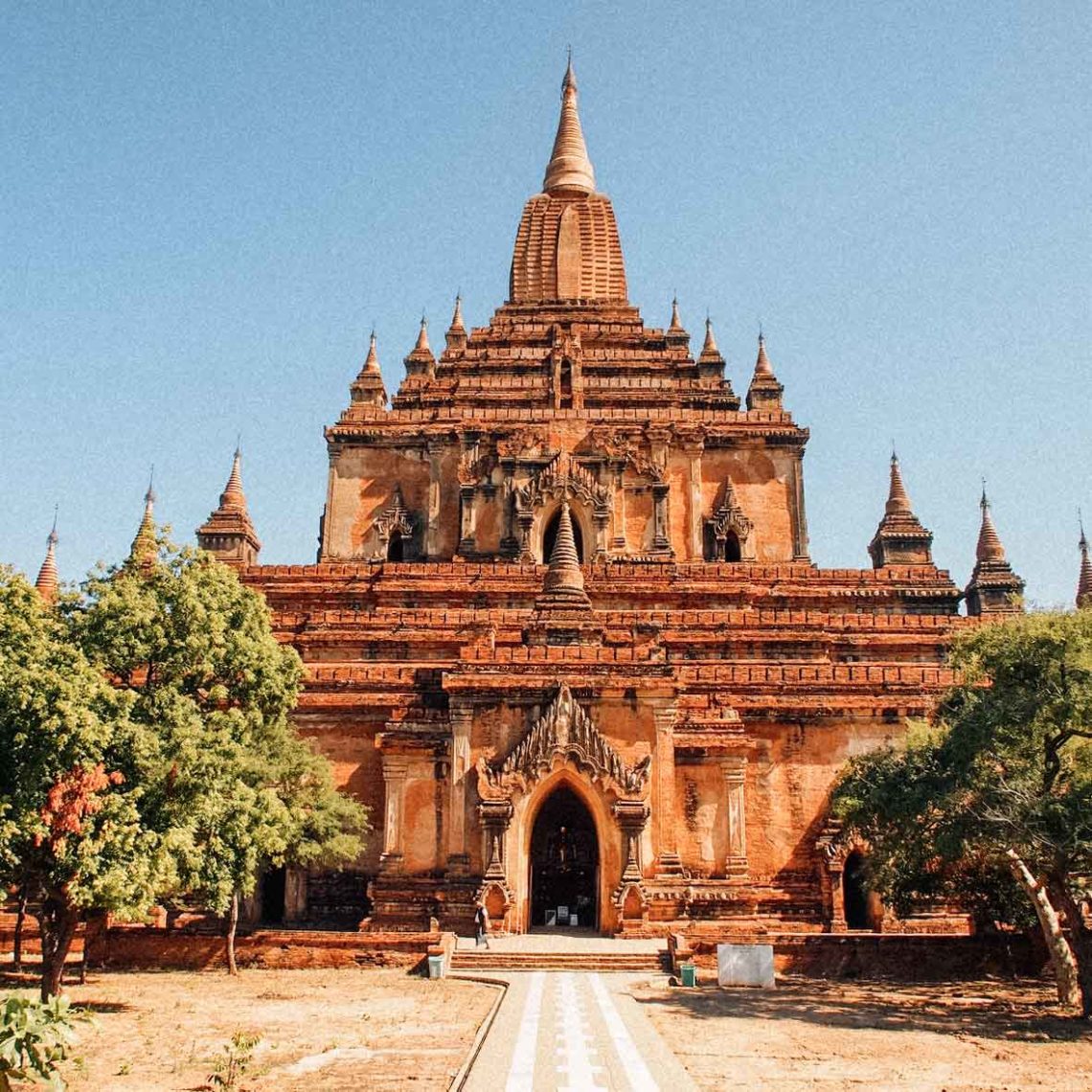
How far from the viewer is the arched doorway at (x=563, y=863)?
104 feet

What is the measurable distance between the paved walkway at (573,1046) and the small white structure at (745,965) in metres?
2.35

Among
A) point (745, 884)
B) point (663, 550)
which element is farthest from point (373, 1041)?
point (663, 550)

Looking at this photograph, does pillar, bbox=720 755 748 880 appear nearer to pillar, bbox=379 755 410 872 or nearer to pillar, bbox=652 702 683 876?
pillar, bbox=652 702 683 876

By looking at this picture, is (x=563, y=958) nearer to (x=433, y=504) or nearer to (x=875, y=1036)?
(x=875, y=1036)

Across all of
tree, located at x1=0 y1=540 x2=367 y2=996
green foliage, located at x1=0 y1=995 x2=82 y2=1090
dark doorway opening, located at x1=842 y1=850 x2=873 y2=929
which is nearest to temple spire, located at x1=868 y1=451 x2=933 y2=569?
dark doorway opening, located at x1=842 y1=850 x2=873 y2=929

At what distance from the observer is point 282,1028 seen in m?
20.9

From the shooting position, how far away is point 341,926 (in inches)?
1266

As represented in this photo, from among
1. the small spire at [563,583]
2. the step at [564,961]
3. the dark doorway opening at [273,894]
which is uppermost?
the small spire at [563,583]

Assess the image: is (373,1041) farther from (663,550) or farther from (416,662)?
(663,550)

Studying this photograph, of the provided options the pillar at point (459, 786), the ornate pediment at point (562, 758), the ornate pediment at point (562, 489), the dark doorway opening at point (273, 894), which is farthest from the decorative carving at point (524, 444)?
the dark doorway opening at point (273, 894)

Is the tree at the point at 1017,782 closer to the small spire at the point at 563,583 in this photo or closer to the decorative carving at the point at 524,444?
the small spire at the point at 563,583

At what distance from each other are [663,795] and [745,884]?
3012 mm

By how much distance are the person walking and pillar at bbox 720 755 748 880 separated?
627 centimetres

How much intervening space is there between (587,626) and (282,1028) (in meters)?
17.5
